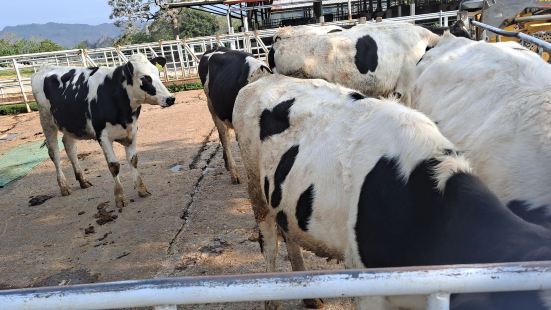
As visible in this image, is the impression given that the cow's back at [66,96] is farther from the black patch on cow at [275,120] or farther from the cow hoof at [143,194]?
the black patch on cow at [275,120]

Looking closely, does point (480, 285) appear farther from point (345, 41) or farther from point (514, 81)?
point (345, 41)

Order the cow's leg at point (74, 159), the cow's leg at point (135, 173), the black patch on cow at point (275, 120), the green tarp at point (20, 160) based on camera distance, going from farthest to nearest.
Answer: the green tarp at point (20, 160), the cow's leg at point (74, 159), the cow's leg at point (135, 173), the black patch on cow at point (275, 120)

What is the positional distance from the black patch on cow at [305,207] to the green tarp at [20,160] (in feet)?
22.0

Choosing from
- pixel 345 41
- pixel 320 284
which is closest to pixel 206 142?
pixel 345 41

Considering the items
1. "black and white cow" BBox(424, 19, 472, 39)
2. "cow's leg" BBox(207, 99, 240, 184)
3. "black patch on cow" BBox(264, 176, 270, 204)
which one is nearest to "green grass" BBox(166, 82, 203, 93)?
"cow's leg" BBox(207, 99, 240, 184)

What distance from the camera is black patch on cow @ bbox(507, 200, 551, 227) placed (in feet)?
5.89

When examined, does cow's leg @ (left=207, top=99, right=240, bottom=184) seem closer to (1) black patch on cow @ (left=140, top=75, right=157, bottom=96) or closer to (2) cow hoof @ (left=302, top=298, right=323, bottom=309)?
(1) black patch on cow @ (left=140, top=75, right=157, bottom=96)

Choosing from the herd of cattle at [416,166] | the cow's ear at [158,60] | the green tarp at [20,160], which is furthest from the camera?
the green tarp at [20,160]

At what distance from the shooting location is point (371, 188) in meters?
2.00

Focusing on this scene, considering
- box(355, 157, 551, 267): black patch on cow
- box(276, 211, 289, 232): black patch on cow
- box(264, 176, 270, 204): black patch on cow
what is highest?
box(355, 157, 551, 267): black patch on cow

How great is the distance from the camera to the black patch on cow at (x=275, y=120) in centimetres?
291

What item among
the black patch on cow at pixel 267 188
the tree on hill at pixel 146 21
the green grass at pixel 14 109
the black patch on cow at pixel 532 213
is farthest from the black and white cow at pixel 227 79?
the tree on hill at pixel 146 21

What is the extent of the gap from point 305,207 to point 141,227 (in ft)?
10.5

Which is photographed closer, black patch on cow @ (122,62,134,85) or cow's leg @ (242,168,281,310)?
cow's leg @ (242,168,281,310)
